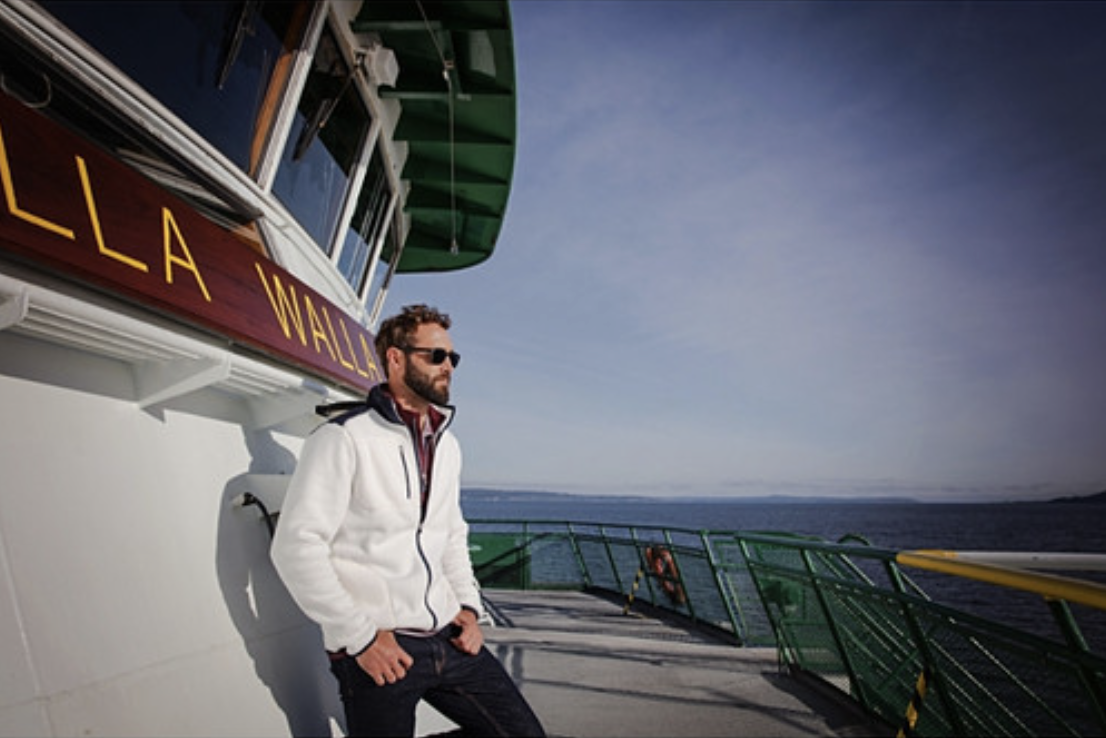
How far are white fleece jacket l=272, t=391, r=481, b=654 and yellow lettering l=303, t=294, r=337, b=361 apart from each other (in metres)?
1.44

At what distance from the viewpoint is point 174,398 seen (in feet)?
8.36

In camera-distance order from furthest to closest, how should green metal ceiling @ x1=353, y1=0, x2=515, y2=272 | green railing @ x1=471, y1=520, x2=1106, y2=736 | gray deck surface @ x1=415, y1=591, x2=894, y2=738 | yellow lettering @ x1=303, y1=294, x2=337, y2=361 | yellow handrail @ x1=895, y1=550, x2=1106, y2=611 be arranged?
1. green metal ceiling @ x1=353, y1=0, x2=515, y2=272
2. gray deck surface @ x1=415, y1=591, x2=894, y2=738
3. yellow lettering @ x1=303, y1=294, x2=337, y2=361
4. green railing @ x1=471, y1=520, x2=1106, y2=736
5. yellow handrail @ x1=895, y1=550, x2=1106, y2=611

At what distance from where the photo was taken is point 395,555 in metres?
1.96

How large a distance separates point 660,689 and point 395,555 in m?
3.44

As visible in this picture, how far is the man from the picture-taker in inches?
70.4

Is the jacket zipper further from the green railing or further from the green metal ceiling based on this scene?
the green metal ceiling

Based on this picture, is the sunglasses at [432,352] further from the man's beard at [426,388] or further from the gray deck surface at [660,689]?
the gray deck surface at [660,689]

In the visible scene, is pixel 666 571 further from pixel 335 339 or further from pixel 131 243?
pixel 131 243

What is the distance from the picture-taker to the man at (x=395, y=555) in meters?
1.79

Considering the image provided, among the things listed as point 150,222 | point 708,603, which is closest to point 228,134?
point 150,222

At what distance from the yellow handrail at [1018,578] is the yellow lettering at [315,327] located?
3.31m

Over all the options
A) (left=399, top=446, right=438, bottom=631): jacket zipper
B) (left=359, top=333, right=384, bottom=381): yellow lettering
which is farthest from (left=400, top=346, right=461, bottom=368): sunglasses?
(left=359, top=333, right=384, bottom=381): yellow lettering

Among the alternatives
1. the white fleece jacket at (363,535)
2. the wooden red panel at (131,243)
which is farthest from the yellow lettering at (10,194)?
the white fleece jacket at (363,535)

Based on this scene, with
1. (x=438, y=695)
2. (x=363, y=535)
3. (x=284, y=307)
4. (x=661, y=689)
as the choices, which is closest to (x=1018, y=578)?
(x=438, y=695)
